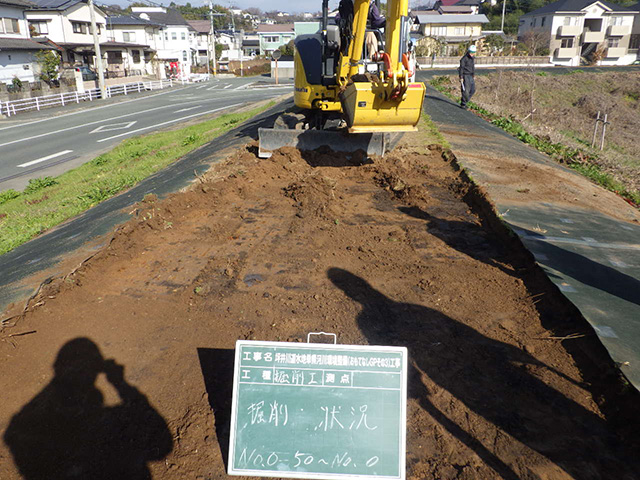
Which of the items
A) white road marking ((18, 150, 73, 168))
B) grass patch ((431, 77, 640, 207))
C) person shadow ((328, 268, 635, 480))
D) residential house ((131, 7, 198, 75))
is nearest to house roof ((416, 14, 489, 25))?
residential house ((131, 7, 198, 75))

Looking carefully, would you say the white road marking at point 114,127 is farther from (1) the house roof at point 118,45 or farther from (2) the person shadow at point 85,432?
(1) the house roof at point 118,45

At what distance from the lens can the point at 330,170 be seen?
1016cm

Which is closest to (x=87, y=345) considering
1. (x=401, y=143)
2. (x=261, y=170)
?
(x=261, y=170)

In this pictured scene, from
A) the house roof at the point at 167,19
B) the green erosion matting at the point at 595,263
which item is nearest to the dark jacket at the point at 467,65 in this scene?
the green erosion matting at the point at 595,263

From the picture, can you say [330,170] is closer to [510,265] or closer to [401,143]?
[401,143]

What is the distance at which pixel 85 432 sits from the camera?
11.8 ft

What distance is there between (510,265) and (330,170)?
192 inches

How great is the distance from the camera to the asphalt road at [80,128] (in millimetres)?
16625

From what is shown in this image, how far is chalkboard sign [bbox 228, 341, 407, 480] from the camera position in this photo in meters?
2.99

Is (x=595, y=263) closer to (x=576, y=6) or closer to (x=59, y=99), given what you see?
(x=59, y=99)

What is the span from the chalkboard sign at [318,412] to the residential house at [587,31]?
62.5 meters

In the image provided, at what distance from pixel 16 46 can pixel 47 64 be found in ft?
7.00

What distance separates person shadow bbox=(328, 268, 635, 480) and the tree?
39375mm

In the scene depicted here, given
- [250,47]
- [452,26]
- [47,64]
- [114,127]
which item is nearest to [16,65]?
[47,64]
